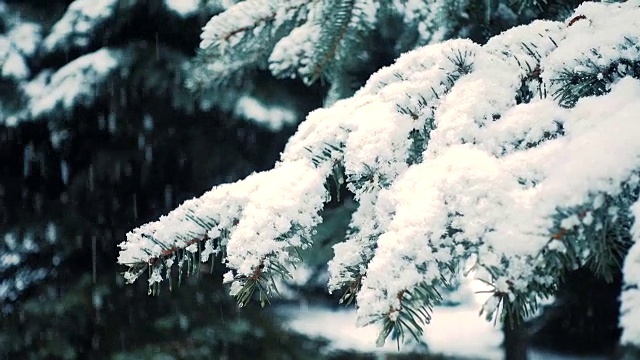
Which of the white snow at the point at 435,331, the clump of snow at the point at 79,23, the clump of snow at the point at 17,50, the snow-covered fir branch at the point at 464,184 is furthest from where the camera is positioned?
the white snow at the point at 435,331

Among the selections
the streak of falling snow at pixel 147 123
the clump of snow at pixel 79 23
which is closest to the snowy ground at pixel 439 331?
the streak of falling snow at pixel 147 123

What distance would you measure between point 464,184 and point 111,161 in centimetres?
248

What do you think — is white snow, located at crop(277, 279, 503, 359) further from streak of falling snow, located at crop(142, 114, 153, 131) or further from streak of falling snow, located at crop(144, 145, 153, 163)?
streak of falling snow, located at crop(142, 114, 153, 131)

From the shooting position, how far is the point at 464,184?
61 cm

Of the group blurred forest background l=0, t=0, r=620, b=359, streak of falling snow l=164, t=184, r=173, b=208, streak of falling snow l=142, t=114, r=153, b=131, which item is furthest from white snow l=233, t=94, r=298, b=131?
streak of falling snow l=164, t=184, r=173, b=208

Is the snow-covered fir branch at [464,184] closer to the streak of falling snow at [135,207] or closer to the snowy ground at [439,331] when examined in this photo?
the streak of falling snow at [135,207]

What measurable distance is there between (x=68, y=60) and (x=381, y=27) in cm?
175

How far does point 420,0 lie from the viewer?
187 cm

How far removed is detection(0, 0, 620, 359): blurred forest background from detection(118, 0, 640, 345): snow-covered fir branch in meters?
1.70

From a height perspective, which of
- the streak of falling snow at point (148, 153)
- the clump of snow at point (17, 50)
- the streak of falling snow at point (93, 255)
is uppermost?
the clump of snow at point (17, 50)

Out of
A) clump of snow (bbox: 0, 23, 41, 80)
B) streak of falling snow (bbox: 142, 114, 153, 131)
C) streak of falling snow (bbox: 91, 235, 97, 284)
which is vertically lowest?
streak of falling snow (bbox: 91, 235, 97, 284)

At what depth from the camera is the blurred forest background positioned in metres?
2.61

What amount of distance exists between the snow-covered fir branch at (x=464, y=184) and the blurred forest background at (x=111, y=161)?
67.1 inches

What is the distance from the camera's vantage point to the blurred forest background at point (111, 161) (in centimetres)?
261
